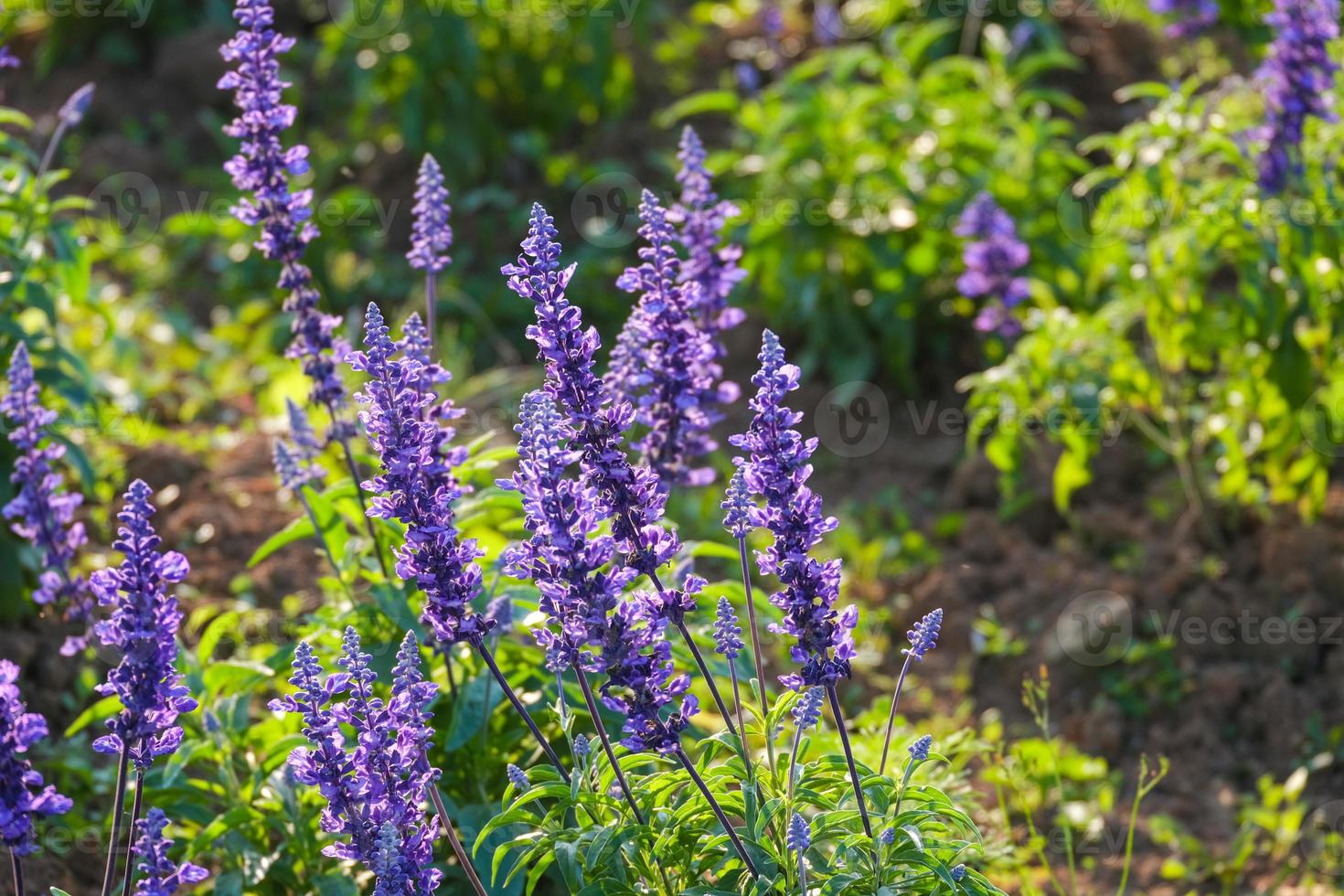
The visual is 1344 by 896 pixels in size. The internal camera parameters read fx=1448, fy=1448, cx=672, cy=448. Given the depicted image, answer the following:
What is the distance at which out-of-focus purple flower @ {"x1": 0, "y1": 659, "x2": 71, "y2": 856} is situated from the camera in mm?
2686

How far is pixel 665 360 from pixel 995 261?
9.46ft

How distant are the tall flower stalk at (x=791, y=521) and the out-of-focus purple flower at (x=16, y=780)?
1401 mm

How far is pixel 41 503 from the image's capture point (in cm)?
357

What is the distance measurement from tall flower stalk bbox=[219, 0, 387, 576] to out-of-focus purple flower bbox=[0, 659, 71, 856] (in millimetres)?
1080

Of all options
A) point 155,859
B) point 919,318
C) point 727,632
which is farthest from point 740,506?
point 919,318

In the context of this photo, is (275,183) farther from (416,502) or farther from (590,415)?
(590,415)

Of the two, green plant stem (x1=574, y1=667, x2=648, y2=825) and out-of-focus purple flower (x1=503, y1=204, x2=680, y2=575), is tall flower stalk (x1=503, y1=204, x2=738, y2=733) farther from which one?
green plant stem (x1=574, y1=667, x2=648, y2=825)

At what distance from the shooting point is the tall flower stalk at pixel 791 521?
8.71 ft

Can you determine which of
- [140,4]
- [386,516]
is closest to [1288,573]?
[386,516]

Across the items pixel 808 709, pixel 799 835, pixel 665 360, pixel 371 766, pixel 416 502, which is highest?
pixel 665 360

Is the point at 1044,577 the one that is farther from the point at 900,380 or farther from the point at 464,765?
the point at 464,765

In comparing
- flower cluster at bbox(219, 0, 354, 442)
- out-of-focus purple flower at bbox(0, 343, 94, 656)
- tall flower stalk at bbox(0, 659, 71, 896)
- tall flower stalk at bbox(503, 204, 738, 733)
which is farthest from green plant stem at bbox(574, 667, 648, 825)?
out-of-focus purple flower at bbox(0, 343, 94, 656)

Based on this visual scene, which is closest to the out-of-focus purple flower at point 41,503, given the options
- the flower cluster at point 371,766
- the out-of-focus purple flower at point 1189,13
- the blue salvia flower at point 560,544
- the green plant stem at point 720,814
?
the flower cluster at point 371,766

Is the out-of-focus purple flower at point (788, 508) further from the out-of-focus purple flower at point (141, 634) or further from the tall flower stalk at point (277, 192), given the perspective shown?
the tall flower stalk at point (277, 192)
